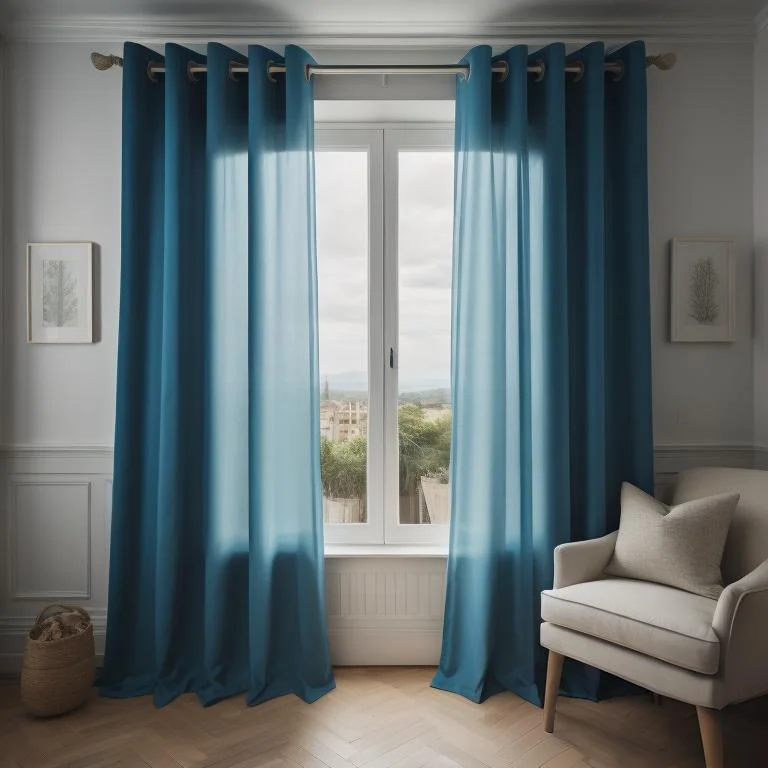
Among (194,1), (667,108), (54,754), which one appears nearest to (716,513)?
(667,108)

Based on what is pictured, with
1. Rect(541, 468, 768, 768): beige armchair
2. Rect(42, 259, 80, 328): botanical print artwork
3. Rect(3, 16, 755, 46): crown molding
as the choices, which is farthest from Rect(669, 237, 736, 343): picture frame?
Rect(42, 259, 80, 328): botanical print artwork

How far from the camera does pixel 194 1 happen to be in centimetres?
246

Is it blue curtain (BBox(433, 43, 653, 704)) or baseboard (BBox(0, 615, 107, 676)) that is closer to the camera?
blue curtain (BBox(433, 43, 653, 704))

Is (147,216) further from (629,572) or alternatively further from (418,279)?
(629,572)

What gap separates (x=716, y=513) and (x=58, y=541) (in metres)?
2.65

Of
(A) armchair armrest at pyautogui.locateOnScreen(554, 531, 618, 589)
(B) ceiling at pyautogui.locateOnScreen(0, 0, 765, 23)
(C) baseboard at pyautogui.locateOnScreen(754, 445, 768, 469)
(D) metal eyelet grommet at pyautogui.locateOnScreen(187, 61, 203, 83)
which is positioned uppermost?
(B) ceiling at pyautogui.locateOnScreen(0, 0, 765, 23)

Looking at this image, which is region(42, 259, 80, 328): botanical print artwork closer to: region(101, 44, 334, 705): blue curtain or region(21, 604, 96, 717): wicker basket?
region(101, 44, 334, 705): blue curtain

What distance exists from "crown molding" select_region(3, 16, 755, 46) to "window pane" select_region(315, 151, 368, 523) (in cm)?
49

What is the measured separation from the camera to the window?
2.77m

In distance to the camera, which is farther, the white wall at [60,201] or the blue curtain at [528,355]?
the white wall at [60,201]

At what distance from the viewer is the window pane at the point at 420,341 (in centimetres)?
279

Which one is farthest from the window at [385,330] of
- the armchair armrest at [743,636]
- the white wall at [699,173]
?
the armchair armrest at [743,636]

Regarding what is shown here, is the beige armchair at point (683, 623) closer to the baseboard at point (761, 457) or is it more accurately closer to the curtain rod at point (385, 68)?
the baseboard at point (761, 457)

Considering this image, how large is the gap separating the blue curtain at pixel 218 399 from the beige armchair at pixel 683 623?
99cm
